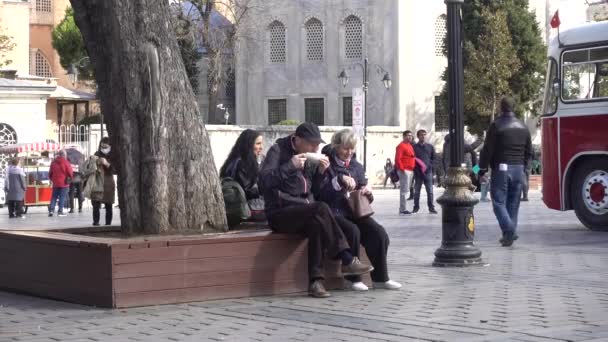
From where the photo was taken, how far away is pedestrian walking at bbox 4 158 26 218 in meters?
30.7

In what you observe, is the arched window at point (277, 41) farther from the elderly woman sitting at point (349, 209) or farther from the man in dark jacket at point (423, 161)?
the elderly woman sitting at point (349, 209)

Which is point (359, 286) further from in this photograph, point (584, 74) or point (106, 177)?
point (106, 177)

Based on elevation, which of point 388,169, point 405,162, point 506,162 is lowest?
point 506,162

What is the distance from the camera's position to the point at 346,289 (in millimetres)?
10695

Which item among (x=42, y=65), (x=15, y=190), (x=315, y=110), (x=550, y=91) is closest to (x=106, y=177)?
(x=550, y=91)

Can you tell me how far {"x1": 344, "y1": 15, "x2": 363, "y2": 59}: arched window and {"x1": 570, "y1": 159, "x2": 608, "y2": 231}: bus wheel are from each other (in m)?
43.3

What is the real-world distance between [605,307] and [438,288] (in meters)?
1.83

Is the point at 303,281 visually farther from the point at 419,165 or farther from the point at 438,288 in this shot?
the point at 419,165

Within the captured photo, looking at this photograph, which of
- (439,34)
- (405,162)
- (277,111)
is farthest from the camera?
(277,111)

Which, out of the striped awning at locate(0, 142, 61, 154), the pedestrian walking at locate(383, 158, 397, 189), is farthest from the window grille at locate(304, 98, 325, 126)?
the striped awning at locate(0, 142, 61, 154)

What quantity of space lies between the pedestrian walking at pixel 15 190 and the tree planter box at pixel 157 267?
2050 centimetres

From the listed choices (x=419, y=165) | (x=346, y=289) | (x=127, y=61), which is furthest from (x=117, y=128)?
(x=419, y=165)

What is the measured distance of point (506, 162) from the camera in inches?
619

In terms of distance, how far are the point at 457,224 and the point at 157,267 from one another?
4.52 m
